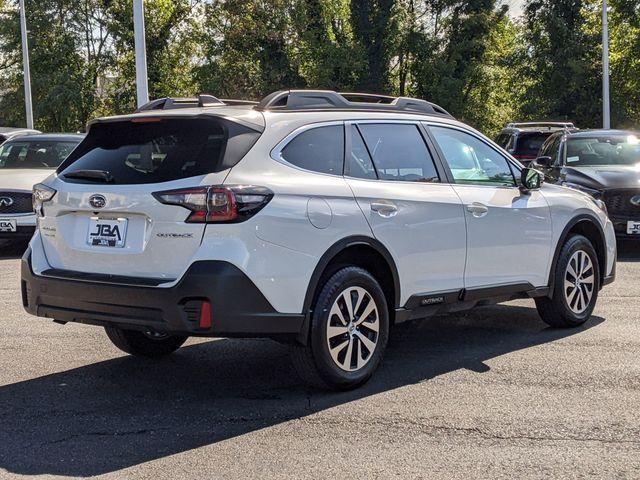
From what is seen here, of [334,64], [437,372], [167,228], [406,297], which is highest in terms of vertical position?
[334,64]

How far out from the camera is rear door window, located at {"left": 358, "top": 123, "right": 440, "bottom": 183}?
232 inches

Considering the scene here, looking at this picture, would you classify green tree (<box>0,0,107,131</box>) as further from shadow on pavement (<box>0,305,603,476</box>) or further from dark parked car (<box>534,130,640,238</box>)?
shadow on pavement (<box>0,305,603,476</box>)

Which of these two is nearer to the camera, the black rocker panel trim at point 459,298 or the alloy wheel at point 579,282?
the black rocker panel trim at point 459,298

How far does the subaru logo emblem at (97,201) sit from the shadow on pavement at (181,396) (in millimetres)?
1158

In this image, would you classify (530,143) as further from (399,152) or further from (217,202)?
(217,202)

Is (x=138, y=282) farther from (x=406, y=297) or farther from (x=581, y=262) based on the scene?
(x=581, y=262)

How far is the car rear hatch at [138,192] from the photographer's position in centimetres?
493

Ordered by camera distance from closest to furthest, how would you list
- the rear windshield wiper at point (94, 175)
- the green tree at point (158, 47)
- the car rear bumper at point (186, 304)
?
the car rear bumper at point (186, 304)
the rear windshield wiper at point (94, 175)
the green tree at point (158, 47)

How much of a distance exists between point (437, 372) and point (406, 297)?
558mm

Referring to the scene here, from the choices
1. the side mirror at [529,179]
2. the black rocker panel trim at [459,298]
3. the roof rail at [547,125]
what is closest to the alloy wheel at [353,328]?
the black rocker panel trim at [459,298]

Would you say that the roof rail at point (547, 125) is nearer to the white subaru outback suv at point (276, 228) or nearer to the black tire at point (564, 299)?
the black tire at point (564, 299)

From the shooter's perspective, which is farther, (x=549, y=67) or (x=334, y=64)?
(x=549, y=67)

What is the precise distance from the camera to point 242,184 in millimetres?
4918

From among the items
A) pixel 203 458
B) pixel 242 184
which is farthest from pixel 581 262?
pixel 203 458
